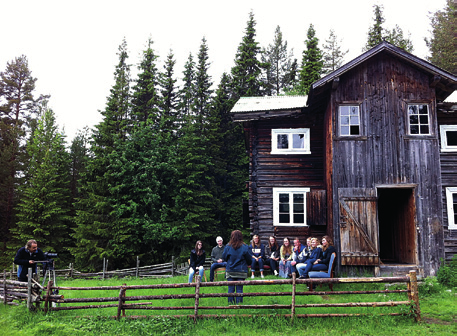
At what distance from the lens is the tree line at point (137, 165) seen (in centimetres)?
2578

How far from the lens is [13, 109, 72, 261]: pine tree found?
2686 cm

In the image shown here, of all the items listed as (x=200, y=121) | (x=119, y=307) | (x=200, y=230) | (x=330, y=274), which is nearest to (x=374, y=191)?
(x=330, y=274)

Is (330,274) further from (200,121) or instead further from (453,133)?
(200,121)

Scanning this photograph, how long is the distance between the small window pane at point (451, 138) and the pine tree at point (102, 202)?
19984mm

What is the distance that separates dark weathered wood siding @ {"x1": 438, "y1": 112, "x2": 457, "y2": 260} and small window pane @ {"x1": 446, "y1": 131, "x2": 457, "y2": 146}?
0.41 metres

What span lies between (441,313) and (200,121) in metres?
25.7

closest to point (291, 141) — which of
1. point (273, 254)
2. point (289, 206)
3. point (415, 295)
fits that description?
point (289, 206)

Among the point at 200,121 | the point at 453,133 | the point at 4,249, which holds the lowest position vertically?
the point at 4,249

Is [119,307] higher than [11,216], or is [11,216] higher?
[11,216]

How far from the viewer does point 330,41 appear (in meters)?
43.8

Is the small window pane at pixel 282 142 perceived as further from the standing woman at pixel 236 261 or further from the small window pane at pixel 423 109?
the standing woman at pixel 236 261

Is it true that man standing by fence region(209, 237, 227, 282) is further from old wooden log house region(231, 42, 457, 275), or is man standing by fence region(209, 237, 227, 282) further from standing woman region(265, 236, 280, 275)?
old wooden log house region(231, 42, 457, 275)

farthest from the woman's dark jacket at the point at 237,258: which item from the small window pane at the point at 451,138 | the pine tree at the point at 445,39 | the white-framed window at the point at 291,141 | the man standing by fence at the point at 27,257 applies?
the pine tree at the point at 445,39

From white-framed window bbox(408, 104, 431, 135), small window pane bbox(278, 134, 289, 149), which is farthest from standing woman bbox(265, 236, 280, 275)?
white-framed window bbox(408, 104, 431, 135)
